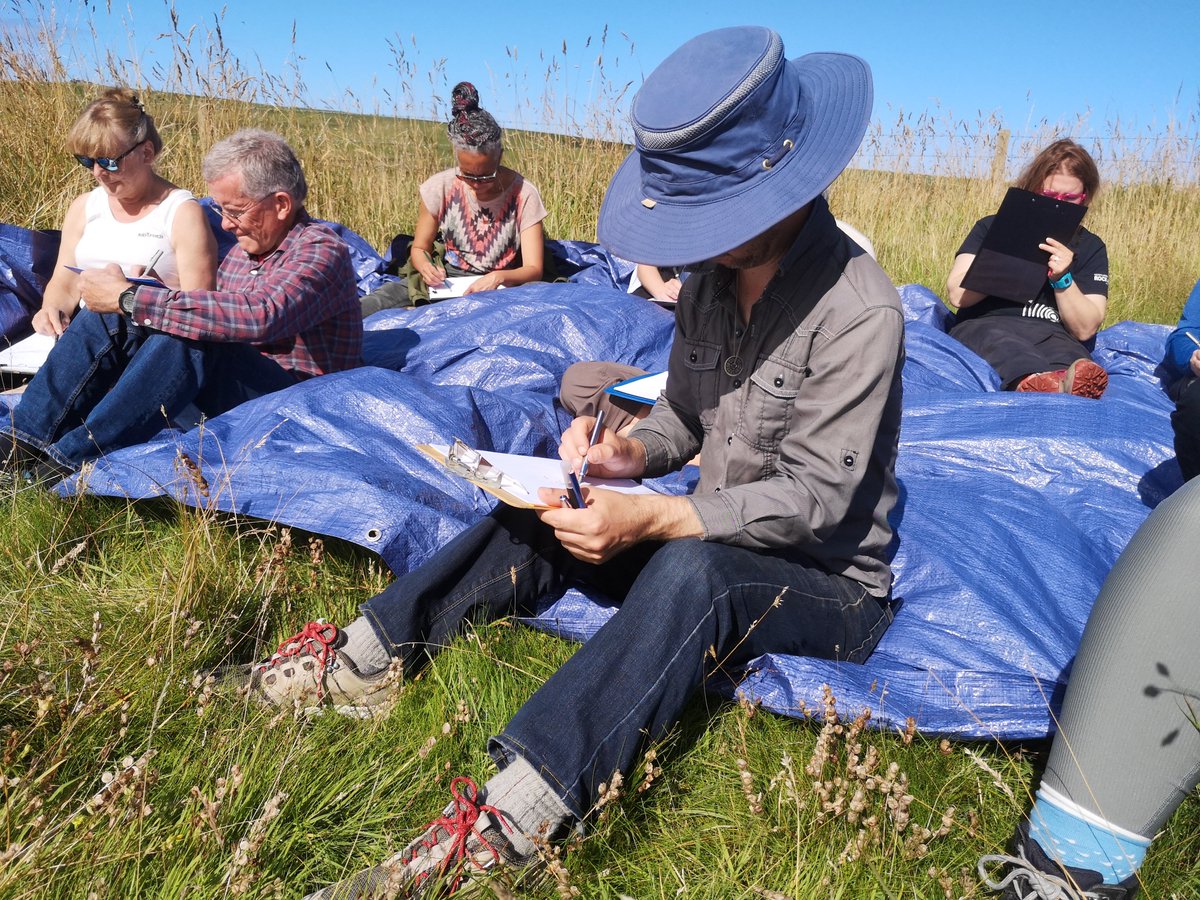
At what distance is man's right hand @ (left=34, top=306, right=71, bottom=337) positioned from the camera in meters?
3.56

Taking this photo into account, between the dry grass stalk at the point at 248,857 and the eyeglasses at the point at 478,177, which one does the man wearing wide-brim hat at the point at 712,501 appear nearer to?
the dry grass stalk at the point at 248,857

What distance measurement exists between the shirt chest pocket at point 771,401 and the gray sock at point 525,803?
76cm

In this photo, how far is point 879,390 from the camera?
1.74 m

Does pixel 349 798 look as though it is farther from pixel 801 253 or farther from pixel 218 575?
pixel 801 253

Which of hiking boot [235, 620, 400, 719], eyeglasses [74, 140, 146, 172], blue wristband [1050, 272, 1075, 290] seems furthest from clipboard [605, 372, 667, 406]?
blue wristband [1050, 272, 1075, 290]

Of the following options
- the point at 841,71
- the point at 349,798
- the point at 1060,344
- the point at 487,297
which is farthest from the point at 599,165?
the point at 349,798

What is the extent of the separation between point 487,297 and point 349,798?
2.87m

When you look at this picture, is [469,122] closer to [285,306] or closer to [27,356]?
[285,306]

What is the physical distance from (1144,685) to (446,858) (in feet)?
3.45

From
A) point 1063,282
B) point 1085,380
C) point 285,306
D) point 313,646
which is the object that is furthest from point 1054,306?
point 313,646

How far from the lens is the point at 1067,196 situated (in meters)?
4.09

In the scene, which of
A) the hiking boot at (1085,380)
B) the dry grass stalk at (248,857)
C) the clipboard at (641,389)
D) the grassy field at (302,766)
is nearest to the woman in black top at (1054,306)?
the hiking boot at (1085,380)

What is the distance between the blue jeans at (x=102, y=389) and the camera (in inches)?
109

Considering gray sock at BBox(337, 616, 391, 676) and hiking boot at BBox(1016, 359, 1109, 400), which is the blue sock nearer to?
gray sock at BBox(337, 616, 391, 676)
